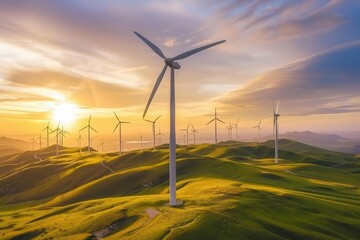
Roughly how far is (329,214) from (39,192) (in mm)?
152698

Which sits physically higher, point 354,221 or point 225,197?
point 225,197

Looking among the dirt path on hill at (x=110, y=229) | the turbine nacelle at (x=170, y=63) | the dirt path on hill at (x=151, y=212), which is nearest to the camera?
the dirt path on hill at (x=110, y=229)

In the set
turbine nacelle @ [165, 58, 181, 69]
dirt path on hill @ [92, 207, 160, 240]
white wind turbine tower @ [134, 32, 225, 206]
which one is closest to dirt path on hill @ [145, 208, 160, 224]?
dirt path on hill @ [92, 207, 160, 240]

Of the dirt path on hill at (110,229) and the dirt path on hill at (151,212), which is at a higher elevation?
the dirt path on hill at (151,212)

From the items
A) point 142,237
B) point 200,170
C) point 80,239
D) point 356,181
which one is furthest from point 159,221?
point 356,181

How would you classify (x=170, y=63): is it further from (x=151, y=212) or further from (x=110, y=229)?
(x=110, y=229)

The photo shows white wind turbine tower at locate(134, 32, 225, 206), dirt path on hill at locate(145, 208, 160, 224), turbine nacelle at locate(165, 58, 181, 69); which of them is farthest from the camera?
turbine nacelle at locate(165, 58, 181, 69)

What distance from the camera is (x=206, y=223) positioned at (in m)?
57.8

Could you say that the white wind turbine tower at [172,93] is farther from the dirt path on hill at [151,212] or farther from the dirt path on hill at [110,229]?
the dirt path on hill at [110,229]

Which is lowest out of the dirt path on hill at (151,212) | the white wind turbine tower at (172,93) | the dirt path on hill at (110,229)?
the dirt path on hill at (110,229)

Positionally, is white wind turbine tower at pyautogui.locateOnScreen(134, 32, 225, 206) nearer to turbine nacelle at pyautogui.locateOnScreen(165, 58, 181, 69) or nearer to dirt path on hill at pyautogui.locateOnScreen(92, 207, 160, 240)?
turbine nacelle at pyautogui.locateOnScreen(165, 58, 181, 69)

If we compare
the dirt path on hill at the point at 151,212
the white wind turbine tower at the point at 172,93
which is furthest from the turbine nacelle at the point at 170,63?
the dirt path on hill at the point at 151,212

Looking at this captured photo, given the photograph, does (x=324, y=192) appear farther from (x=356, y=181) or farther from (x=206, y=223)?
(x=206, y=223)

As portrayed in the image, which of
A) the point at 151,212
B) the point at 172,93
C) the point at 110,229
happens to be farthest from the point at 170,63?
the point at 110,229
